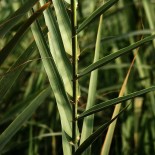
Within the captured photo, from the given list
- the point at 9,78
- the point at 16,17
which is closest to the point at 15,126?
the point at 9,78

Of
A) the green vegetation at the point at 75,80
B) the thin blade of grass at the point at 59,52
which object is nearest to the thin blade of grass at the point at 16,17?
the green vegetation at the point at 75,80

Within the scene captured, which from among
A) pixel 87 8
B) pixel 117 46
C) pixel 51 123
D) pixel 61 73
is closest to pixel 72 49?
pixel 61 73

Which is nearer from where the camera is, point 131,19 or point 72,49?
point 72,49

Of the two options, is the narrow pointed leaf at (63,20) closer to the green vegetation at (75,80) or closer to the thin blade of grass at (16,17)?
the green vegetation at (75,80)

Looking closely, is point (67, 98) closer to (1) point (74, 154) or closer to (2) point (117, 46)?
(1) point (74, 154)

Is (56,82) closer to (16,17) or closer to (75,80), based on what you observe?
(75,80)

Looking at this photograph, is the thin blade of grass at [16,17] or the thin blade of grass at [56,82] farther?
the thin blade of grass at [56,82]

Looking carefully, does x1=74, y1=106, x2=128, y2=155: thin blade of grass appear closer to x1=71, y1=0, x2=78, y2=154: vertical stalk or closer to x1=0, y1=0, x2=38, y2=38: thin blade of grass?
x1=71, y1=0, x2=78, y2=154: vertical stalk
